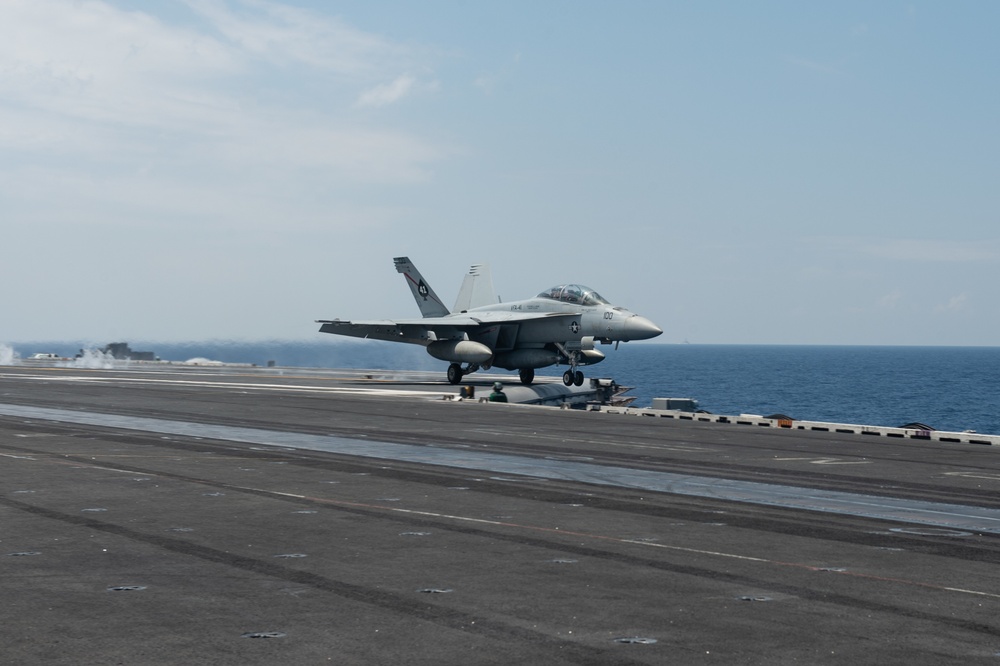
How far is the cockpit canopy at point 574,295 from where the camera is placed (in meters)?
49.2

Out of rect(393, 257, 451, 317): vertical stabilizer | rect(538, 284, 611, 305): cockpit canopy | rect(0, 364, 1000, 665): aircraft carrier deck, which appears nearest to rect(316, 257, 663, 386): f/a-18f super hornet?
rect(538, 284, 611, 305): cockpit canopy

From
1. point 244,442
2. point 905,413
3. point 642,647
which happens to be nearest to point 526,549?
point 642,647

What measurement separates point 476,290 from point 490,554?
162 ft

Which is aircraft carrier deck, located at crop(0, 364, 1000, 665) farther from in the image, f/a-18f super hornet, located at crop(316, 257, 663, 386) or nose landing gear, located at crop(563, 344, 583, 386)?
nose landing gear, located at crop(563, 344, 583, 386)

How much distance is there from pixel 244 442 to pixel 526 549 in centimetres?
1540

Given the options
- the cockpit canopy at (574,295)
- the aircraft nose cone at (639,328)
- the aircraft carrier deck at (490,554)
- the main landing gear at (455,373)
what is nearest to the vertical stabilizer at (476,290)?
the main landing gear at (455,373)

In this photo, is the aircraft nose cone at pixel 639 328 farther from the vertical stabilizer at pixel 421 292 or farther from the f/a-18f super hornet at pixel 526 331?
the vertical stabilizer at pixel 421 292

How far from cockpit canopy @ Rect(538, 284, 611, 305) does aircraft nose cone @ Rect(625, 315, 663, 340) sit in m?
2.33

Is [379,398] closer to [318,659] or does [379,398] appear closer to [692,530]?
[692,530]

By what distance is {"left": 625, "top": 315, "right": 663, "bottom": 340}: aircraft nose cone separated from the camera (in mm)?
46656

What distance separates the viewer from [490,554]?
11.6 m

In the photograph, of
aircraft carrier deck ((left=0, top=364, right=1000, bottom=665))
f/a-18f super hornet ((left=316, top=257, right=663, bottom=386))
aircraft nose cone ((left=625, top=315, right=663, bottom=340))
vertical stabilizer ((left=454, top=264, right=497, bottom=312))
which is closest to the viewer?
aircraft carrier deck ((left=0, top=364, right=1000, bottom=665))

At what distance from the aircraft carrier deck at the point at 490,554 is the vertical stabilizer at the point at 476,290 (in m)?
34.7

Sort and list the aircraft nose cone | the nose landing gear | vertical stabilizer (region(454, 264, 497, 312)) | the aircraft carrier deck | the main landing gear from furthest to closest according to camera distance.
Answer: vertical stabilizer (region(454, 264, 497, 312)), the main landing gear, the nose landing gear, the aircraft nose cone, the aircraft carrier deck
